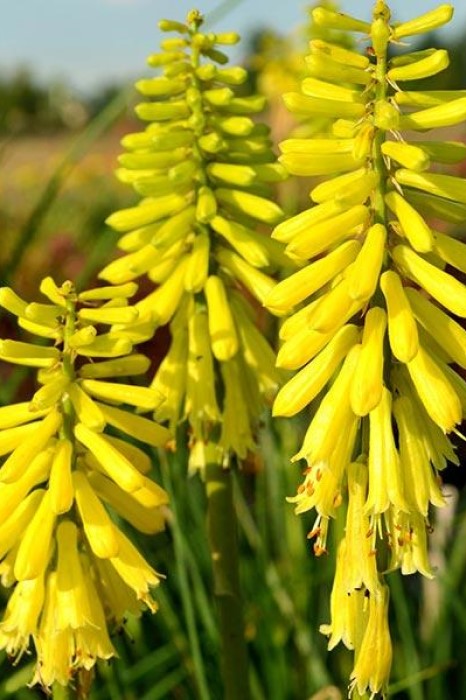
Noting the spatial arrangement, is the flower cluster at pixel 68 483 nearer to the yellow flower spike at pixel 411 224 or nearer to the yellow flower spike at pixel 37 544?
the yellow flower spike at pixel 37 544

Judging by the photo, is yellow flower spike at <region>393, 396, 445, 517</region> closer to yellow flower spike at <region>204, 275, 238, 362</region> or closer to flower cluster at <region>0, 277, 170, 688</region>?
flower cluster at <region>0, 277, 170, 688</region>

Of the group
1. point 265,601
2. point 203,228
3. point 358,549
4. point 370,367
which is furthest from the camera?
point 265,601

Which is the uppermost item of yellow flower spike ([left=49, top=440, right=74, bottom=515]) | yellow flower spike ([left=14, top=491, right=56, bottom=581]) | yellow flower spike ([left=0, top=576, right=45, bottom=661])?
yellow flower spike ([left=49, top=440, right=74, bottom=515])

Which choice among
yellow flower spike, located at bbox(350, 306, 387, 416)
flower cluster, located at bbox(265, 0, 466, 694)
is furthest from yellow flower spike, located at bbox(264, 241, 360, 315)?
yellow flower spike, located at bbox(350, 306, 387, 416)

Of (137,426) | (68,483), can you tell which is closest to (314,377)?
(137,426)

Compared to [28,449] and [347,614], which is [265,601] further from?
[28,449]

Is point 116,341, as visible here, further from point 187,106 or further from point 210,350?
point 187,106
